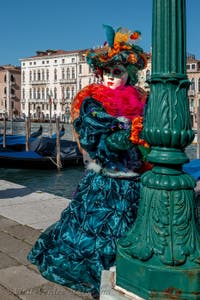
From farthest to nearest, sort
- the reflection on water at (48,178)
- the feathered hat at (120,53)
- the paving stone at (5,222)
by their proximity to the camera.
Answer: the reflection on water at (48,178) < the paving stone at (5,222) < the feathered hat at (120,53)

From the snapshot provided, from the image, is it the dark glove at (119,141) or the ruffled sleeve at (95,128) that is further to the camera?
the ruffled sleeve at (95,128)

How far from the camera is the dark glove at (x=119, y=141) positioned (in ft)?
6.02

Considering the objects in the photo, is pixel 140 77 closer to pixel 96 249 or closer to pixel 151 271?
pixel 96 249

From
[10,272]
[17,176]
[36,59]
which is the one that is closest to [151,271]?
[10,272]

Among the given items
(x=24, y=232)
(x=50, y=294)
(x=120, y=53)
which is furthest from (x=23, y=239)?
(x=120, y=53)

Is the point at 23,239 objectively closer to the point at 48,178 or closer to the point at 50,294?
the point at 50,294

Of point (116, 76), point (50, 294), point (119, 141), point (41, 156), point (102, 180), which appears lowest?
point (50, 294)

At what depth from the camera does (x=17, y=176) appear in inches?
458

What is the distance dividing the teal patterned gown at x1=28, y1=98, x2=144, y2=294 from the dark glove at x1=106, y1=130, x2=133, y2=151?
0.16ft

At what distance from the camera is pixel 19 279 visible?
2.29 m

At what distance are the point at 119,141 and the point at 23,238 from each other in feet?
4.93

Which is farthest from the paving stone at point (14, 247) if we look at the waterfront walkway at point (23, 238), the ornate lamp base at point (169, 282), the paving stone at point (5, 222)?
the ornate lamp base at point (169, 282)

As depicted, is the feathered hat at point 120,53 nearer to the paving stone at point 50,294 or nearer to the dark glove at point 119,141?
the dark glove at point 119,141

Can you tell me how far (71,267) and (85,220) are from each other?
9.0 inches
